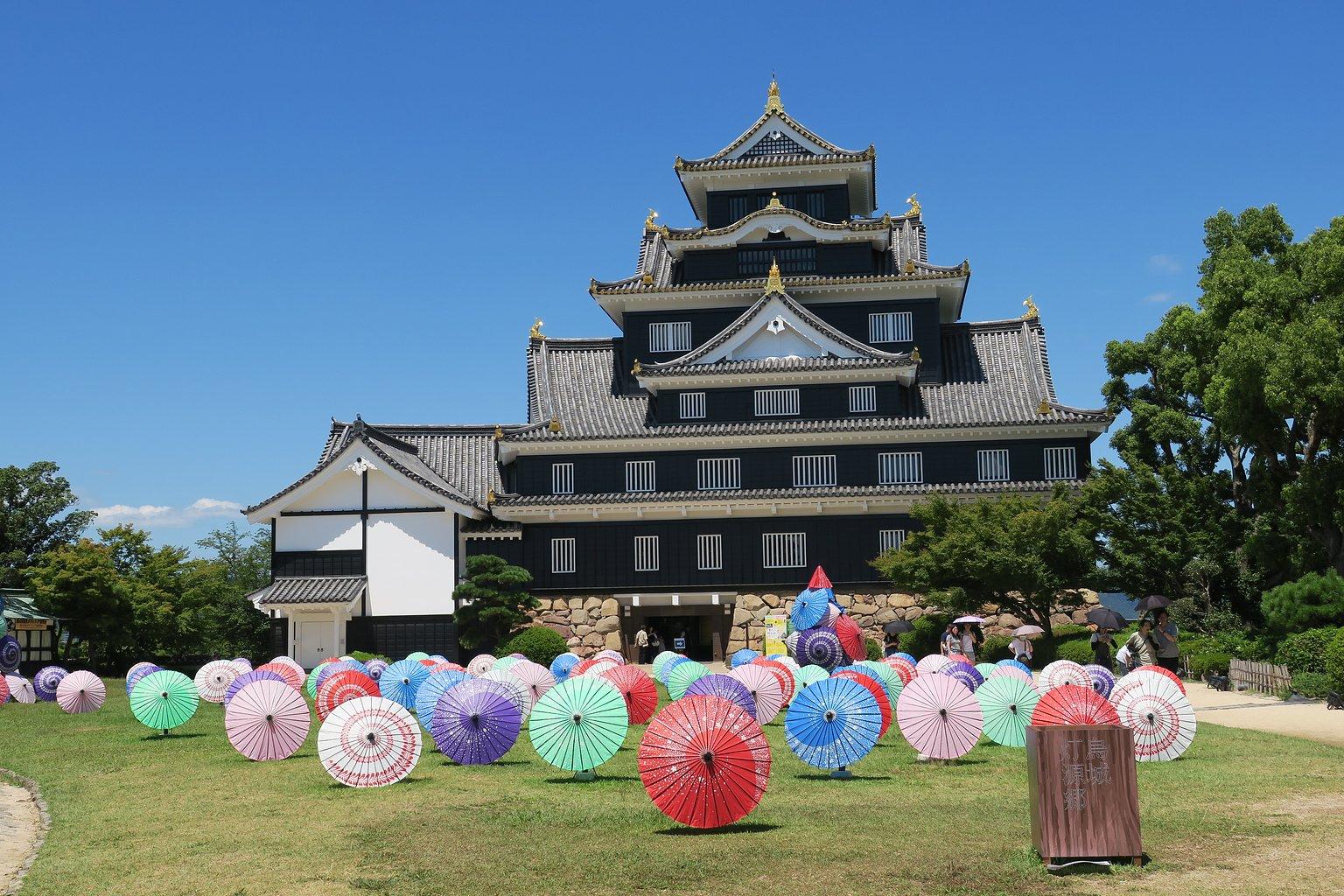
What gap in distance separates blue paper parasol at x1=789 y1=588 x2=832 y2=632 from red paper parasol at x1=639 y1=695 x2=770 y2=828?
57.5 feet

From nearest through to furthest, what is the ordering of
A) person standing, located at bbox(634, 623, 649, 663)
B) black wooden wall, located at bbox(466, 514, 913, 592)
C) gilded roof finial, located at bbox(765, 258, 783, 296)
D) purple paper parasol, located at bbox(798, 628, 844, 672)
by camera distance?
1. purple paper parasol, located at bbox(798, 628, 844, 672)
2. black wooden wall, located at bbox(466, 514, 913, 592)
3. person standing, located at bbox(634, 623, 649, 663)
4. gilded roof finial, located at bbox(765, 258, 783, 296)

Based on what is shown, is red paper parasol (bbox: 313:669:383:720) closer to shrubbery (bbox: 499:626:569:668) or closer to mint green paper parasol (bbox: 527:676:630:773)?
mint green paper parasol (bbox: 527:676:630:773)

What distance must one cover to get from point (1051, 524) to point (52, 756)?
26.8 m

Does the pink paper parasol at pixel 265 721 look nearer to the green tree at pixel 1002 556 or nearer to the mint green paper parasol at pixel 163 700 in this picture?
the mint green paper parasol at pixel 163 700

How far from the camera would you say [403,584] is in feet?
146

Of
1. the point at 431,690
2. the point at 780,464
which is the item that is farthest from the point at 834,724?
the point at 780,464

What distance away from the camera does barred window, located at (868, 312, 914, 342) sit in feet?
156

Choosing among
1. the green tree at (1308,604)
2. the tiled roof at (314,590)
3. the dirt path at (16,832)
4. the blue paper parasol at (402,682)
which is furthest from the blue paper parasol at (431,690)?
the tiled roof at (314,590)

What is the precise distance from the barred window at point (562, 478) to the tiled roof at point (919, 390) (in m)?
1.24

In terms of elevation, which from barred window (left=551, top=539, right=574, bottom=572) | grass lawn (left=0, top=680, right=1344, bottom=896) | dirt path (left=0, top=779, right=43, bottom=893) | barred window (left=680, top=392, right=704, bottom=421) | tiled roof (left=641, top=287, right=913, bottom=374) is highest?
tiled roof (left=641, top=287, right=913, bottom=374)

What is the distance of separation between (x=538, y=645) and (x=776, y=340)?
47.4 ft

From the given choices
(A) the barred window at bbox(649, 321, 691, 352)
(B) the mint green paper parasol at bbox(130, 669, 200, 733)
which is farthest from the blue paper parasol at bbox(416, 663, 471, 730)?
(A) the barred window at bbox(649, 321, 691, 352)

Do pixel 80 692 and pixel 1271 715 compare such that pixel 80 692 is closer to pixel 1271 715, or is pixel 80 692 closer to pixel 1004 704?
pixel 1004 704

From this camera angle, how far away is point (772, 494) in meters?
43.8
